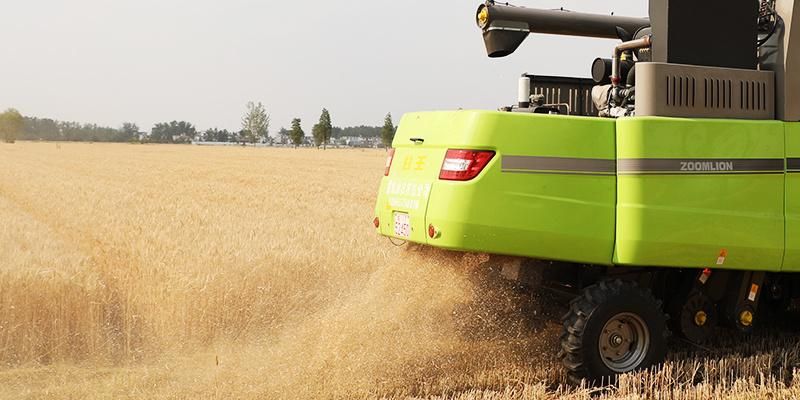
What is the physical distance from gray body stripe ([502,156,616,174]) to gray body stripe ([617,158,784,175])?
9 cm

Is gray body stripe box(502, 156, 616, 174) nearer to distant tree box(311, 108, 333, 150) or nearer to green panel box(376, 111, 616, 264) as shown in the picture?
green panel box(376, 111, 616, 264)

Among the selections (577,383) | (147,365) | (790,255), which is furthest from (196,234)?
(790,255)

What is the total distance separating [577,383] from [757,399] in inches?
38.3

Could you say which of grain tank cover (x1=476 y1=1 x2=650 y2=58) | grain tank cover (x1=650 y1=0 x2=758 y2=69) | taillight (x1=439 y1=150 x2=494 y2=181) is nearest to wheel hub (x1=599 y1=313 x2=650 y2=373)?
taillight (x1=439 y1=150 x2=494 y2=181)

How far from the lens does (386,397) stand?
463 cm

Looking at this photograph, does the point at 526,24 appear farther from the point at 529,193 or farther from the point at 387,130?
the point at 387,130

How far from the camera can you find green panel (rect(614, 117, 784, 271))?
173 inches

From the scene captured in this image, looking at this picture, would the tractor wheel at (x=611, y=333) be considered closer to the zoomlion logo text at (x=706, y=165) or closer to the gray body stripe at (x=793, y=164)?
the zoomlion logo text at (x=706, y=165)

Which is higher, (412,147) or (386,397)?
(412,147)

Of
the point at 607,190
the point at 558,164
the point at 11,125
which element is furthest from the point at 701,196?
the point at 11,125

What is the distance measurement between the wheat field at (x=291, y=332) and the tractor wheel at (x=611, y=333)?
12 cm

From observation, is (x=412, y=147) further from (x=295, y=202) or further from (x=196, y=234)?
(x=295, y=202)

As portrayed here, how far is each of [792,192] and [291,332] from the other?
3.48m

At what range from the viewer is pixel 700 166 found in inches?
177
